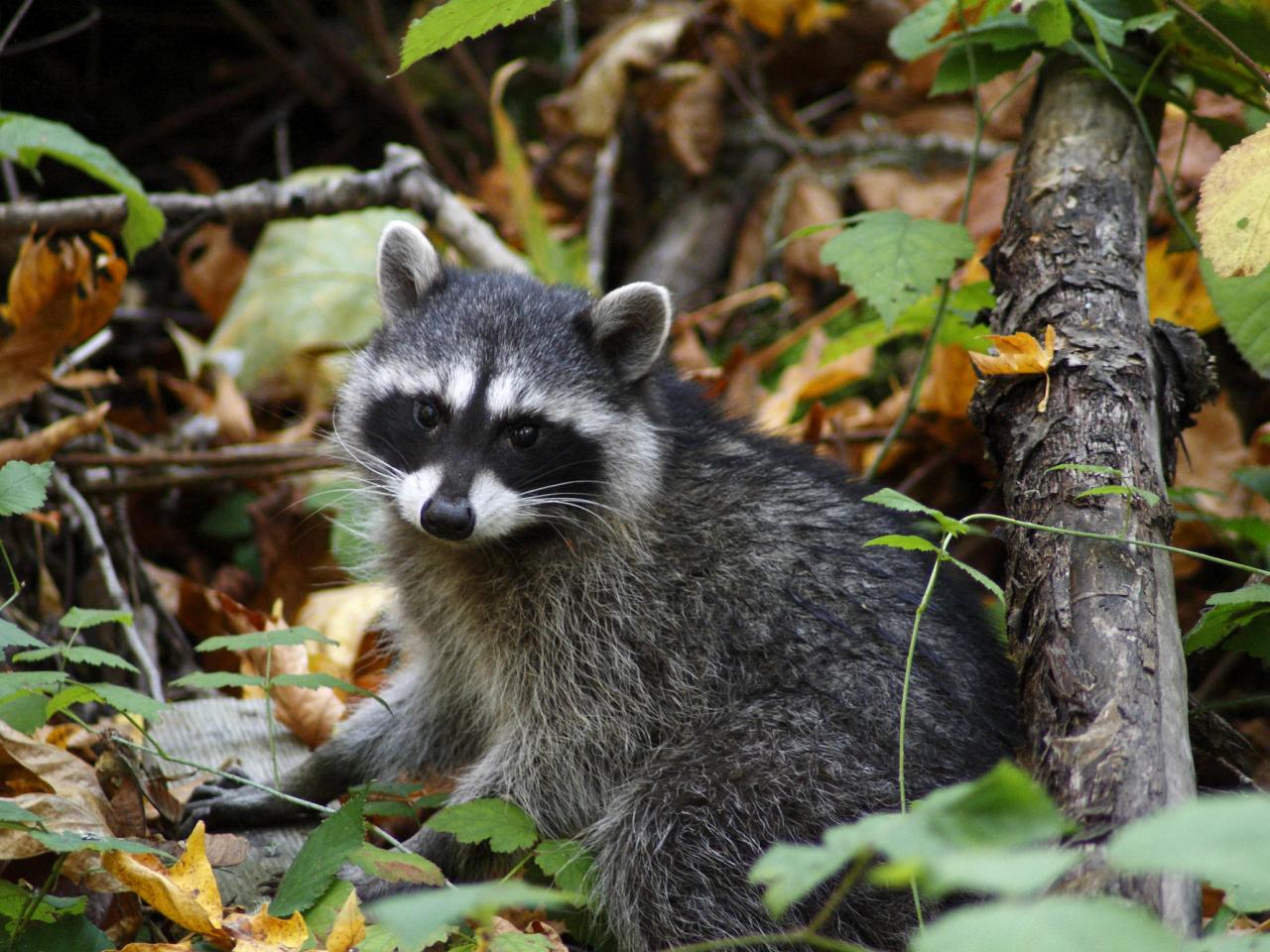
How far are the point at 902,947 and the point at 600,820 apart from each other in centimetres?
94

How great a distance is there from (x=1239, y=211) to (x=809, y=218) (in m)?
3.95

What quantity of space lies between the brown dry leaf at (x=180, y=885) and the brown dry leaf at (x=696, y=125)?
212 inches

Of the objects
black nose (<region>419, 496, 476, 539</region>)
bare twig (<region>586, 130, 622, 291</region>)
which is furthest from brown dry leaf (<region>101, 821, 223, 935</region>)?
bare twig (<region>586, 130, 622, 291</region>)

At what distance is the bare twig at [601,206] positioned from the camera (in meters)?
7.12

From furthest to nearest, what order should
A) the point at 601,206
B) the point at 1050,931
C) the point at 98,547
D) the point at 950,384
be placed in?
1. the point at 601,206
2. the point at 950,384
3. the point at 98,547
4. the point at 1050,931

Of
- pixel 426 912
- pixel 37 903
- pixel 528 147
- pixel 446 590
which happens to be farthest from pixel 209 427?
pixel 426 912

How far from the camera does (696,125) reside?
24.2ft

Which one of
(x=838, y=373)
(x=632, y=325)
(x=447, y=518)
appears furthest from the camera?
(x=838, y=373)

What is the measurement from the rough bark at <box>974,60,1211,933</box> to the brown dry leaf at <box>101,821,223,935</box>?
2.01 m

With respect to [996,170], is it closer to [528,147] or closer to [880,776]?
[528,147]

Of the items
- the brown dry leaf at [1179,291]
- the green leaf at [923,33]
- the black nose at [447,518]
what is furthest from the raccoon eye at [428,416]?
the brown dry leaf at [1179,291]

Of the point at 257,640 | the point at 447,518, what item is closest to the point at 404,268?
the point at 447,518

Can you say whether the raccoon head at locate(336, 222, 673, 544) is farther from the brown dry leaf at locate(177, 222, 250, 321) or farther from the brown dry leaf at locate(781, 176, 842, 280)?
the brown dry leaf at locate(177, 222, 250, 321)

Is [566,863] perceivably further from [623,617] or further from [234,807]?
[234,807]
